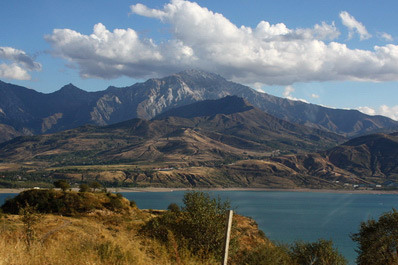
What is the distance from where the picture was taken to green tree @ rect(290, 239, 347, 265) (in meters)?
49.8

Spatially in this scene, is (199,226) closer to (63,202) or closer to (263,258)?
(263,258)

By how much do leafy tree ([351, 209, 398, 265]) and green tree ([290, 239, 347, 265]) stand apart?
4129 millimetres

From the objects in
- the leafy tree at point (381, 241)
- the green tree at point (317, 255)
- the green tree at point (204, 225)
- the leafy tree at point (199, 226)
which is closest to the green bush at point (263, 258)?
the leafy tree at point (199, 226)

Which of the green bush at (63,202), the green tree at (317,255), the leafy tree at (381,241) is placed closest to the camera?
the leafy tree at (381,241)

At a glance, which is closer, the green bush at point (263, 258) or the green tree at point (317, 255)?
the green bush at point (263, 258)

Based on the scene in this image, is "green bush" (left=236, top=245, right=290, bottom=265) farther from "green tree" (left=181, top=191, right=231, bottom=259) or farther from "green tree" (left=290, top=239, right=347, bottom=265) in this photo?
"green tree" (left=290, top=239, right=347, bottom=265)

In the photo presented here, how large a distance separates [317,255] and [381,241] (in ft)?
42.7

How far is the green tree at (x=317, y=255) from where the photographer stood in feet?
163

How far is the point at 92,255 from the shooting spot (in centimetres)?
1531

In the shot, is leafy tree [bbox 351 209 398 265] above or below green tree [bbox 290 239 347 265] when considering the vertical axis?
above

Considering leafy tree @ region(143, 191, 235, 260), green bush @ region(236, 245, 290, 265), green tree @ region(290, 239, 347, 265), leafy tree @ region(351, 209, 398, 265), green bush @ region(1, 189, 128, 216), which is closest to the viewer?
leafy tree @ region(143, 191, 235, 260)

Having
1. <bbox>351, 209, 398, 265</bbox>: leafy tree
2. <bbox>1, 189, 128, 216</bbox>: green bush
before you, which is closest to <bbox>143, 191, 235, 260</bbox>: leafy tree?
<bbox>351, 209, 398, 265</bbox>: leafy tree

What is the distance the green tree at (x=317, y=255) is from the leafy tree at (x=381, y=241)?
13.5 ft

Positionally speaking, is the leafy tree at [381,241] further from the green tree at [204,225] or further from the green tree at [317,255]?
the green tree at [204,225]
